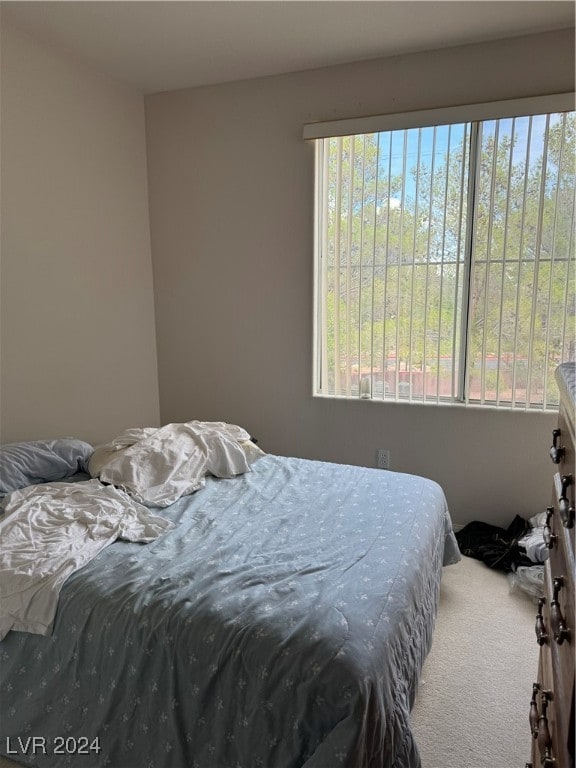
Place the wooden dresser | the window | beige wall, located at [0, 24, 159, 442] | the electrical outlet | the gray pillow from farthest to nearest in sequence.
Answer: the electrical outlet < the window < beige wall, located at [0, 24, 159, 442] < the gray pillow < the wooden dresser

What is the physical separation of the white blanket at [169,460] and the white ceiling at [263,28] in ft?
6.38

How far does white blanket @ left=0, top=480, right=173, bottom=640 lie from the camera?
5.01 feet

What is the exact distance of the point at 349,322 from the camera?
3.21 meters

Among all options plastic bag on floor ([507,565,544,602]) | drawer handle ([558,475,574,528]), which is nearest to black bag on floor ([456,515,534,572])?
plastic bag on floor ([507,565,544,602])

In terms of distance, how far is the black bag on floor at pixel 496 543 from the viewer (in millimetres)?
2668

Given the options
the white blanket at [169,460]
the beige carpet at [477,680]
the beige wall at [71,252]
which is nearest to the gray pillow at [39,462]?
the white blanket at [169,460]

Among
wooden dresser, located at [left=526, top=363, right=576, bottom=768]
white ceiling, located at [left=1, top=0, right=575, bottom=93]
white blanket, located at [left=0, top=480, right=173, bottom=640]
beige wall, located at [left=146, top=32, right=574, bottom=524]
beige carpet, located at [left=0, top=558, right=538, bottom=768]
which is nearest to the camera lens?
wooden dresser, located at [left=526, top=363, right=576, bottom=768]

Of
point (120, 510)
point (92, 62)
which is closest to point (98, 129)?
point (92, 62)

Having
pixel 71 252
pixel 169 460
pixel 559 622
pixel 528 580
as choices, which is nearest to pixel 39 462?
pixel 169 460

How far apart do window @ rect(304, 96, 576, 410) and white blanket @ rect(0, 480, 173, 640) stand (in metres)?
1.69

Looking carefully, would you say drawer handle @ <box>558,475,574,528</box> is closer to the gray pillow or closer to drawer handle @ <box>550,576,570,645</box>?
drawer handle @ <box>550,576,570,645</box>

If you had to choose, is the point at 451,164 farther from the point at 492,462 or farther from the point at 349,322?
the point at 492,462

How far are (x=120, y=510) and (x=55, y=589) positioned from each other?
46 centimetres

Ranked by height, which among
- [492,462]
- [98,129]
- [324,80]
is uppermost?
[324,80]
